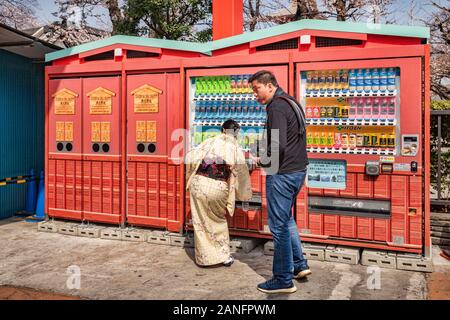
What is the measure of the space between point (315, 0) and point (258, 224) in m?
9.73

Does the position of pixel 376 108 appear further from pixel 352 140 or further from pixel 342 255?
pixel 342 255

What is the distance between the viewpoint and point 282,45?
229 inches

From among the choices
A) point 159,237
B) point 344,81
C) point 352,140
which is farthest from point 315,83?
point 159,237

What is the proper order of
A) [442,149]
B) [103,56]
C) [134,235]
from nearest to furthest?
[134,235] → [442,149] → [103,56]

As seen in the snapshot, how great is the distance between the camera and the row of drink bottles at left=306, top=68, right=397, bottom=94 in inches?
205

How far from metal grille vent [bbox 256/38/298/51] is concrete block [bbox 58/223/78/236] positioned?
3.93 m

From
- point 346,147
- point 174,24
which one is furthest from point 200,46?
point 174,24

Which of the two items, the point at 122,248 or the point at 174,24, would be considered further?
the point at 174,24

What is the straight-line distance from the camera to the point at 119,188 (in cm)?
673

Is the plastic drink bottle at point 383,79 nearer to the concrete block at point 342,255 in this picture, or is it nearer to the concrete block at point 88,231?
the concrete block at point 342,255

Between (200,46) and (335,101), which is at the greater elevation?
(200,46)

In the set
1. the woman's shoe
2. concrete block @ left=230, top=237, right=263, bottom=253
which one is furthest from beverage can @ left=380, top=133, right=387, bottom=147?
the woman's shoe

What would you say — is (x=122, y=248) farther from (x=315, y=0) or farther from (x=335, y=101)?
(x=315, y=0)

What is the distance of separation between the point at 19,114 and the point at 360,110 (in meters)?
6.29
